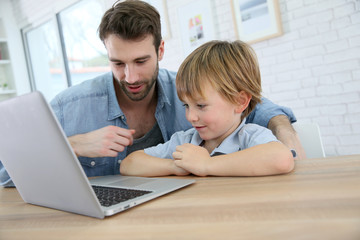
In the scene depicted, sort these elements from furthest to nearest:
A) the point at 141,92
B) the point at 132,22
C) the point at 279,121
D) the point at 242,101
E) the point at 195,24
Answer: the point at 195,24
the point at 141,92
the point at 132,22
the point at 279,121
the point at 242,101

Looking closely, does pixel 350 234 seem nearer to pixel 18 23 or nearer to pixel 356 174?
pixel 356 174

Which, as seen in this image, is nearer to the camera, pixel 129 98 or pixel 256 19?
pixel 129 98

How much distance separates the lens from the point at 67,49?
481cm

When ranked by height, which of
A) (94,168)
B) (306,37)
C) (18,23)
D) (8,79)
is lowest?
(94,168)

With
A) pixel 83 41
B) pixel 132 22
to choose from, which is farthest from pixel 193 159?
pixel 83 41

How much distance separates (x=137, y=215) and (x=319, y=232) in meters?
0.32

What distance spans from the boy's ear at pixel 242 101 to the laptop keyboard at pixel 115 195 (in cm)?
52

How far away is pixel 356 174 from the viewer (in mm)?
686

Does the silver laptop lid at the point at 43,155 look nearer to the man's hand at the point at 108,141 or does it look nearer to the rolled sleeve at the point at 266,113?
the man's hand at the point at 108,141

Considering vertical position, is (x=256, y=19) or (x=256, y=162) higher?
(x=256, y=19)

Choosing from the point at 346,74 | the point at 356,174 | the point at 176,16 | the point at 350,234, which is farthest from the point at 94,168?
the point at 176,16

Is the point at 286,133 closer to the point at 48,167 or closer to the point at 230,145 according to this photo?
the point at 230,145

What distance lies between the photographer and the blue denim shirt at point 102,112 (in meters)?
1.41

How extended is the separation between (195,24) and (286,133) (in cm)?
222
